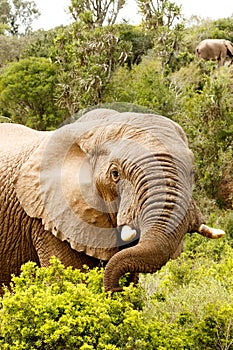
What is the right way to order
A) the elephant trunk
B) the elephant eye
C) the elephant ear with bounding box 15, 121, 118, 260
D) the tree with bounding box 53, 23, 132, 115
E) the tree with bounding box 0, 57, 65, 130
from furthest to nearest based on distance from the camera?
the tree with bounding box 0, 57, 65, 130, the tree with bounding box 53, 23, 132, 115, the elephant ear with bounding box 15, 121, 118, 260, the elephant eye, the elephant trunk

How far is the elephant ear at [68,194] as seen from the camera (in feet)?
12.8

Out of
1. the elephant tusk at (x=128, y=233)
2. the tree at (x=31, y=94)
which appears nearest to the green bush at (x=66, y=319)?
the elephant tusk at (x=128, y=233)

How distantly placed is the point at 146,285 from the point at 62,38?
39.2ft

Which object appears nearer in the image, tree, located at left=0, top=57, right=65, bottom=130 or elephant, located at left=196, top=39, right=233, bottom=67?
tree, located at left=0, top=57, right=65, bottom=130

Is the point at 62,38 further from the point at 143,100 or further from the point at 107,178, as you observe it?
the point at 107,178

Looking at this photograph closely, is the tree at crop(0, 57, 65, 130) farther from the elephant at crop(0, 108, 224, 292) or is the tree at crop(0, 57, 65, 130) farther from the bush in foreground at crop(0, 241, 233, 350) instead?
the bush in foreground at crop(0, 241, 233, 350)

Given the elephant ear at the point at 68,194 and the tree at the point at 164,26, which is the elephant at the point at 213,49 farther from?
the elephant ear at the point at 68,194

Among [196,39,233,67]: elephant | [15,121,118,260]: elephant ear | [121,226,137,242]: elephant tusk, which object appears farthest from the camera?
[196,39,233,67]: elephant

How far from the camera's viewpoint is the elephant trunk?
127 inches

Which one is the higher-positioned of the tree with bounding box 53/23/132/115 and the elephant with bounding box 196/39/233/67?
the tree with bounding box 53/23/132/115

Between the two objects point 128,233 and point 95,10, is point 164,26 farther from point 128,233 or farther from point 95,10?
point 128,233

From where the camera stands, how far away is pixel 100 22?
16.6 metres

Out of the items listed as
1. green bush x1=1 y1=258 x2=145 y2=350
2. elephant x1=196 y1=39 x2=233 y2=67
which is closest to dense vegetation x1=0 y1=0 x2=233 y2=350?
green bush x1=1 y1=258 x2=145 y2=350

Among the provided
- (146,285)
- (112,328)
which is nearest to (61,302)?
(112,328)
